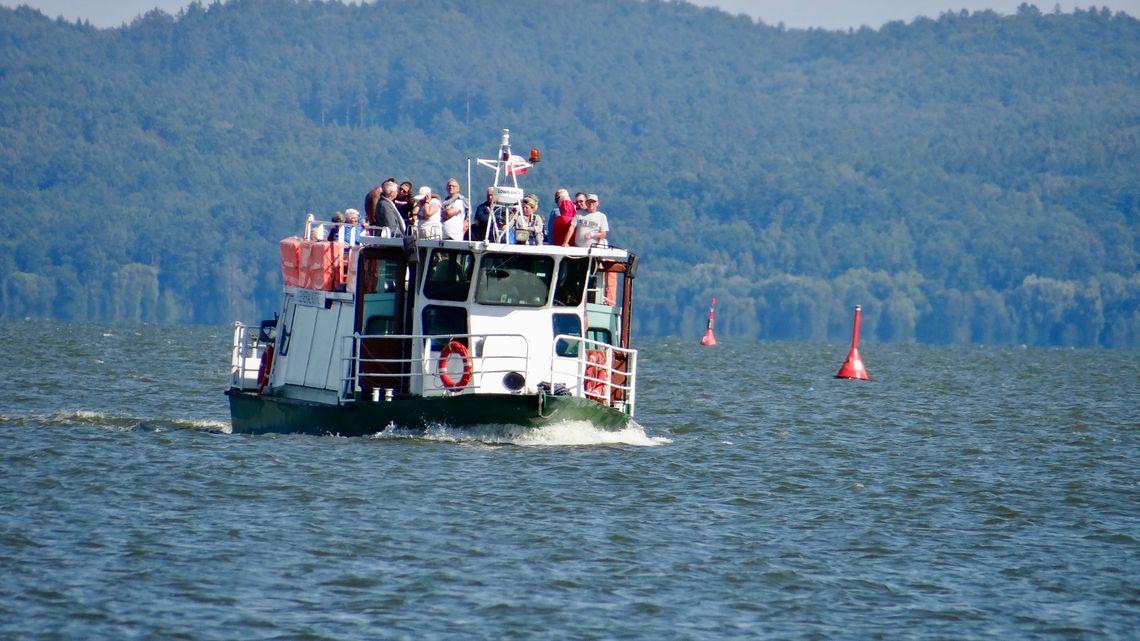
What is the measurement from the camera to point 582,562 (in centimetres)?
1983

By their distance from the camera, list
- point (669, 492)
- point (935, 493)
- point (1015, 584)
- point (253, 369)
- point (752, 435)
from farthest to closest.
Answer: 1. point (752, 435)
2. point (253, 369)
3. point (935, 493)
4. point (669, 492)
5. point (1015, 584)

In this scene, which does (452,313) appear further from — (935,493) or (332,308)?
(935,493)

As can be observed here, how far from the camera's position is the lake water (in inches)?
677

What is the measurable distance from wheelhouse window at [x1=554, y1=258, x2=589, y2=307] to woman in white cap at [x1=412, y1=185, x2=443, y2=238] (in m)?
2.04

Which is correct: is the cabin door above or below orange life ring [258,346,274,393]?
above

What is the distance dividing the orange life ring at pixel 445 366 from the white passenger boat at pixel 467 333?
0.6 inches

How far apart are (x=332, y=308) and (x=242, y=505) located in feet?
24.3

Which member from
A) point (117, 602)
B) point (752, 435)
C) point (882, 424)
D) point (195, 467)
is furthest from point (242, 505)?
point (882, 424)

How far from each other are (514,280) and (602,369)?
227 cm

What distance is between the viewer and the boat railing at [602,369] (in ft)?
91.5

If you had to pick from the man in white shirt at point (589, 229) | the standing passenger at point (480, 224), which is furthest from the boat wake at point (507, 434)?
the standing passenger at point (480, 224)

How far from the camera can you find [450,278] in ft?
92.2

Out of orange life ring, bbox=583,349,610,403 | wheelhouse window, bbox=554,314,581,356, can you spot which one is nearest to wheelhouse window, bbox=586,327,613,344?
orange life ring, bbox=583,349,610,403

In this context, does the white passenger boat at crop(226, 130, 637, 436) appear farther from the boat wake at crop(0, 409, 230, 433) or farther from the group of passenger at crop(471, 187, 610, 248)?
the boat wake at crop(0, 409, 230, 433)
